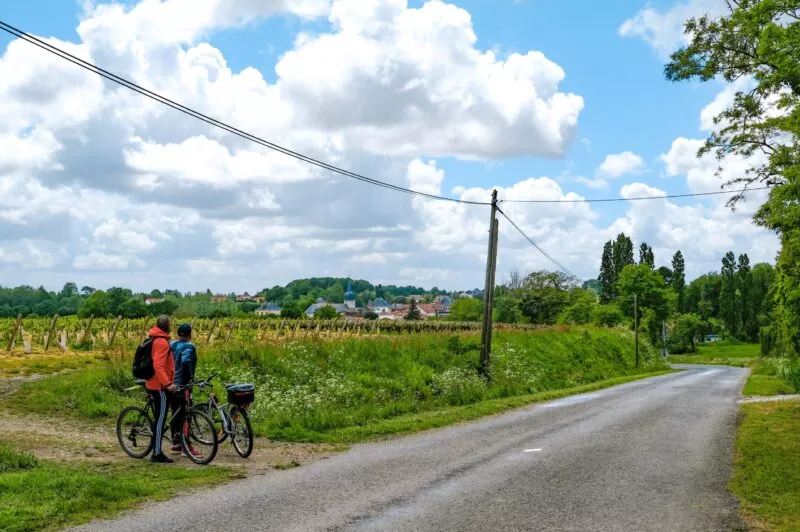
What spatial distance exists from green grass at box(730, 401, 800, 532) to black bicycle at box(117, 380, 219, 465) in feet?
24.1

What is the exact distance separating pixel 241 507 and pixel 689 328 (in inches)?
4881

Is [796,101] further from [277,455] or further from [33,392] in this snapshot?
[33,392]

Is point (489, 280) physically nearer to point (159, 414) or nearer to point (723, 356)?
point (159, 414)

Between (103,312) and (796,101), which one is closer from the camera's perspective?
(796,101)

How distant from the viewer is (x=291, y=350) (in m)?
21.5

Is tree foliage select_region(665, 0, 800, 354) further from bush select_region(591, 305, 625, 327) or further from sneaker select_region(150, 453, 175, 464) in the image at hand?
bush select_region(591, 305, 625, 327)

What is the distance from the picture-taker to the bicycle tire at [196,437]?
33.9 feet

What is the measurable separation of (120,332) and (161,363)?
39.7 m

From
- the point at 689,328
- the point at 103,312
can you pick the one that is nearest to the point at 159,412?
the point at 103,312

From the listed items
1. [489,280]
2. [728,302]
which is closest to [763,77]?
[489,280]

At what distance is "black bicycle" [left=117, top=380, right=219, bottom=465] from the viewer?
411 inches

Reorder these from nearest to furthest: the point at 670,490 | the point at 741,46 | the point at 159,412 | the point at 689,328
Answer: the point at 670,490 < the point at 159,412 < the point at 741,46 < the point at 689,328

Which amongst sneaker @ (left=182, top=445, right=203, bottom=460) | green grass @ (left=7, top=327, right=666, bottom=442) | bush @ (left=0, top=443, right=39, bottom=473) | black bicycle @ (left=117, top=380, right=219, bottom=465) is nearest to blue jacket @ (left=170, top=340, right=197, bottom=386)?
black bicycle @ (left=117, top=380, right=219, bottom=465)

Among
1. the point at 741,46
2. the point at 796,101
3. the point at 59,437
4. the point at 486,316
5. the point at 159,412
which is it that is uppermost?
the point at 741,46
